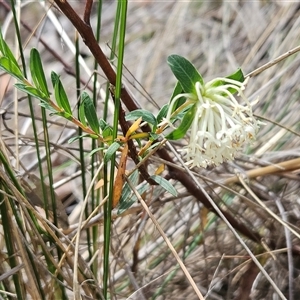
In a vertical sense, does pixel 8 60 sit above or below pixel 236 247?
above

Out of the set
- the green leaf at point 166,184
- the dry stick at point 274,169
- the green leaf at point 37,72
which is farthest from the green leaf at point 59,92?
the dry stick at point 274,169

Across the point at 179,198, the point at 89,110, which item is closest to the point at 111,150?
the point at 89,110

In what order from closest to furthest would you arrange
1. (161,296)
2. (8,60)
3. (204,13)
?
(8,60), (161,296), (204,13)

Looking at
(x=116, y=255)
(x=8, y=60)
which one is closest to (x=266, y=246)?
(x=116, y=255)

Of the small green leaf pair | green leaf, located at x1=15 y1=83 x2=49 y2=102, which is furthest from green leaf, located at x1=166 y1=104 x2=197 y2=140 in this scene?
green leaf, located at x1=15 y1=83 x2=49 y2=102

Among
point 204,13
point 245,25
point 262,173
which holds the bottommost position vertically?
point 262,173

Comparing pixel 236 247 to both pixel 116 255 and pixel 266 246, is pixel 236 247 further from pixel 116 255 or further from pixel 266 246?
pixel 116 255
